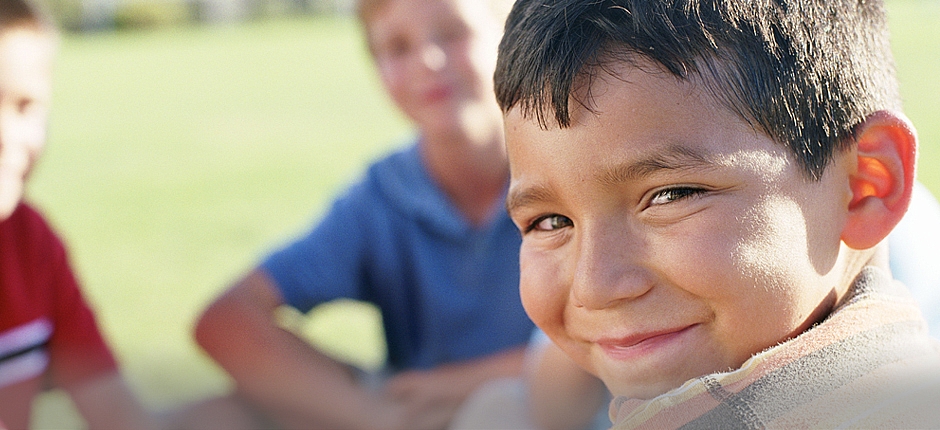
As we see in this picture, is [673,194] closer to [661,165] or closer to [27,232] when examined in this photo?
[661,165]

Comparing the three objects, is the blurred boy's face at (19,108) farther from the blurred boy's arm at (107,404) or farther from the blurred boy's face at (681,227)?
the blurred boy's face at (681,227)

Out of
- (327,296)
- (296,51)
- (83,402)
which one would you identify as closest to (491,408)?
(327,296)

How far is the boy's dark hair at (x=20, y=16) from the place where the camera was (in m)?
1.91

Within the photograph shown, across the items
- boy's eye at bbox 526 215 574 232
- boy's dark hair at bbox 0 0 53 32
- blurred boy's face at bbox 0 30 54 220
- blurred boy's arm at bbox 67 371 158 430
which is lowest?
blurred boy's arm at bbox 67 371 158 430

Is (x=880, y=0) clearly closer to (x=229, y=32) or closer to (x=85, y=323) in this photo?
(x=85, y=323)

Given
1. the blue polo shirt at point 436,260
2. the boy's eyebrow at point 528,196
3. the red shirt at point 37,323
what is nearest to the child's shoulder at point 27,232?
the red shirt at point 37,323

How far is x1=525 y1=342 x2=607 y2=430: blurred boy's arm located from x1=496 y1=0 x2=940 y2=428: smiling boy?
1.78 ft

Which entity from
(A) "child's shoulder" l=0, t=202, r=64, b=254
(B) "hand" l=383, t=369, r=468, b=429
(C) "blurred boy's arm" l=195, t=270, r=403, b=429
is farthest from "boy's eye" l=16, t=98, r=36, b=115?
(B) "hand" l=383, t=369, r=468, b=429

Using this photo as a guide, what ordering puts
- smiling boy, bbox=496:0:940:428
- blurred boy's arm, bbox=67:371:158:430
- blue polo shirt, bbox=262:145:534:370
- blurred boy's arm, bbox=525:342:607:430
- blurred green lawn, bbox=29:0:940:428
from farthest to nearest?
blurred green lawn, bbox=29:0:940:428 → blue polo shirt, bbox=262:145:534:370 → blurred boy's arm, bbox=67:371:158:430 → blurred boy's arm, bbox=525:342:607:430 → smiling boy, bbox=496:0:940:428

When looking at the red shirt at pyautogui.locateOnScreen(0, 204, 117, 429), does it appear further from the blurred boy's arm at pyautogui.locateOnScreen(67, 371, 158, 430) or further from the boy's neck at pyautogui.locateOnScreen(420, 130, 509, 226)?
the boy's neck at pyautogui.locateOnScreen(420, 130, 509, 226)

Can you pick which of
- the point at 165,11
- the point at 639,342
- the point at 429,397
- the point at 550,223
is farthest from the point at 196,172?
the point at 165,11

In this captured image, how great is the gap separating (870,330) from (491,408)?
99 cm

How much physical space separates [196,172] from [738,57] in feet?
21.8

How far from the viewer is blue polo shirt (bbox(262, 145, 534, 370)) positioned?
2396mm
